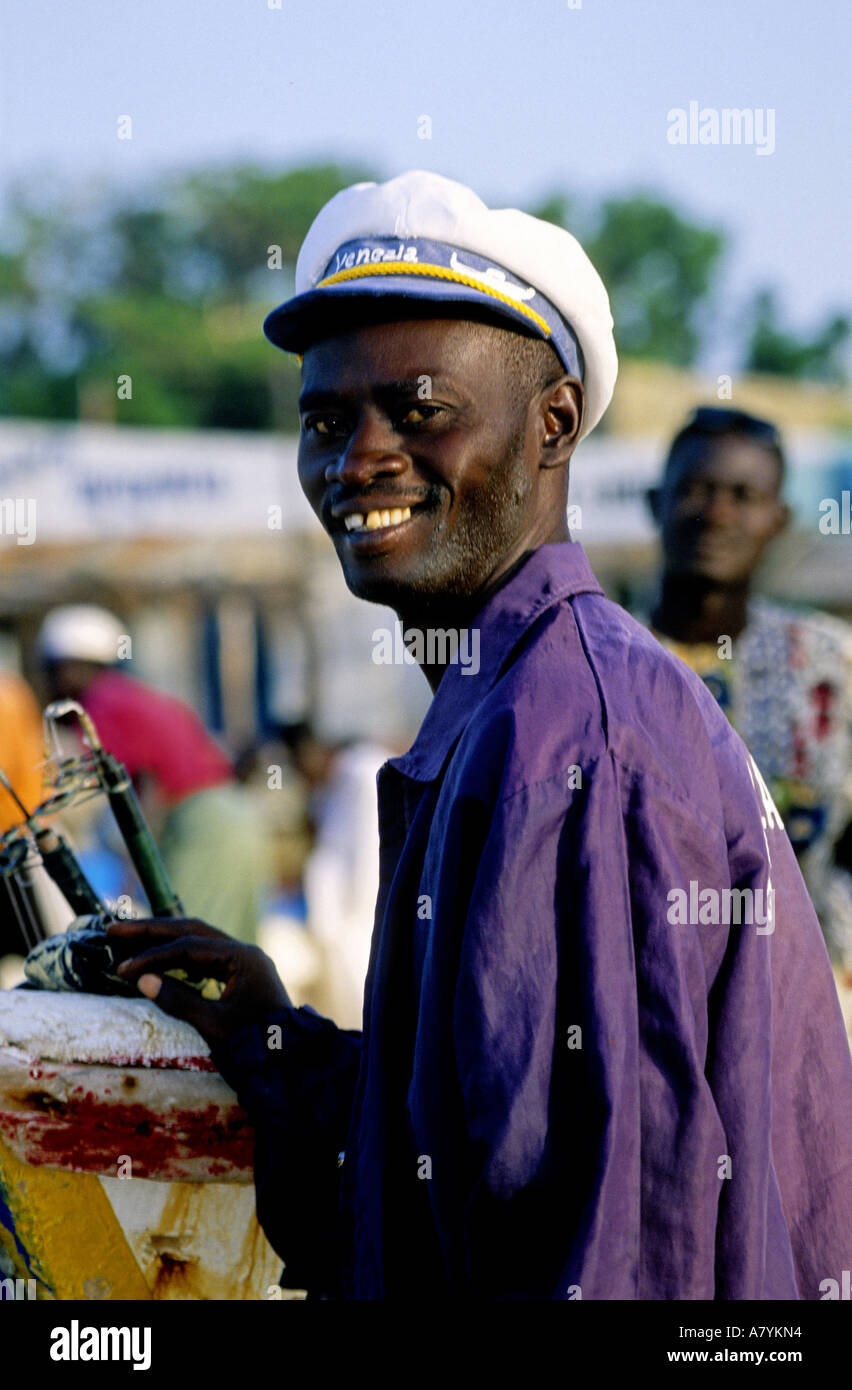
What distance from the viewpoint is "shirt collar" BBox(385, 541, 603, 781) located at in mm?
1688

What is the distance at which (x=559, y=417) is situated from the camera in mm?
1845

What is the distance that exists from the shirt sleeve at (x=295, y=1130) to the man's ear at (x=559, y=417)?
81 centimetres

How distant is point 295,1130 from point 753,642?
2.69m

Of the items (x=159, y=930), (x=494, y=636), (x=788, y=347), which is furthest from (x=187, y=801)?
(x=788, y=347)

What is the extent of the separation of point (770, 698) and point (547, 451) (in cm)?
250

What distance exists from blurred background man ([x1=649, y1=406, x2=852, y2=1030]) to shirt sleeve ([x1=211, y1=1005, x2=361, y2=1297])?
245 centimetres

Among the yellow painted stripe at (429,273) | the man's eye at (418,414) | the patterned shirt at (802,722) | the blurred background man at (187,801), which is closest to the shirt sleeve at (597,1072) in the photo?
the man's eye at (418,414)

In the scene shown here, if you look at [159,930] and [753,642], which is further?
[753,642]

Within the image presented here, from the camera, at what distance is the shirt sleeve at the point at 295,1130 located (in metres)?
1.87

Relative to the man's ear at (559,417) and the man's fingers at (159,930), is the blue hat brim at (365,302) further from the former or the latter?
the man's fingers at (159,930)

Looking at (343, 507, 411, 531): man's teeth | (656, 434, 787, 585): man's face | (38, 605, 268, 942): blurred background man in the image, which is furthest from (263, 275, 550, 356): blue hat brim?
(38, 605, 268, 942): blurred background man

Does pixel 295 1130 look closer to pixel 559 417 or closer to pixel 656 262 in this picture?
pixel 559 417

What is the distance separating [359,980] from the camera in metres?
6.41

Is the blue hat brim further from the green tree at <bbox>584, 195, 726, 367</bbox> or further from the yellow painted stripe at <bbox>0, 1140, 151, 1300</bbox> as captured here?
the green tree at <bbox>584, 195, 726, 367</bbox>
